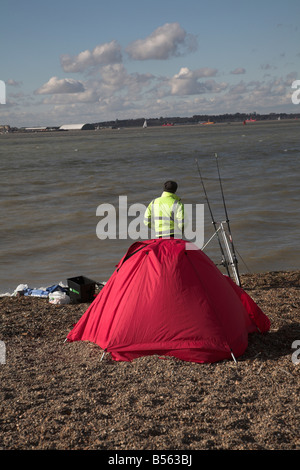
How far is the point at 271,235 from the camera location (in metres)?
15.8

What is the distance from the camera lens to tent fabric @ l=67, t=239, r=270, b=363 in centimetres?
621

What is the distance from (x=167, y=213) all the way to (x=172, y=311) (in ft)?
6.44

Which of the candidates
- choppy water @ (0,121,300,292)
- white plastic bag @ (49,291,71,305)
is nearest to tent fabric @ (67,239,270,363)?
white plastic bag @ (49,291,71,305)

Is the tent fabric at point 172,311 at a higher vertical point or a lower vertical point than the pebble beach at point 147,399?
higher

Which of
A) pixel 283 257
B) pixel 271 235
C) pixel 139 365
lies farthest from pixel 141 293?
pixel 271 235

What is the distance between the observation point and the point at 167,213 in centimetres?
780

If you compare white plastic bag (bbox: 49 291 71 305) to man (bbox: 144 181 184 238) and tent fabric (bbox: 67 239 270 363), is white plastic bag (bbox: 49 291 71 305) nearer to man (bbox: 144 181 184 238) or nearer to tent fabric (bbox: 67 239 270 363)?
man (bbox: 144 181 184 238)

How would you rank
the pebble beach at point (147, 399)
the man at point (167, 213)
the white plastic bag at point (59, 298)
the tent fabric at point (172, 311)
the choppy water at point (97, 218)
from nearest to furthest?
the pebble beach at point (147, 399) < the tent fabric at point (172, 311) < the man at point (167, 213) < the white plastic bag at point (59, 298) < the choppy water at point (97, 218)

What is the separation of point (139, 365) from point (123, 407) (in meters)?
1.00

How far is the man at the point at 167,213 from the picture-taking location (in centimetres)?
778

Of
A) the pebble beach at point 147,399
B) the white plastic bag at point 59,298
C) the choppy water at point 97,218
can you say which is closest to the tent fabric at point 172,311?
the pebble beach at point 147,399

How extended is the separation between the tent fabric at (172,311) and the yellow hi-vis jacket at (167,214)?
3.67ft

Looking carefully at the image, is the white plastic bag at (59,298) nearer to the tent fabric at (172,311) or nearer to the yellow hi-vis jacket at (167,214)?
the yellow hi-vis jacket at (167,214)

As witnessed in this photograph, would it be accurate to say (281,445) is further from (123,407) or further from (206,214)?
(206,214)
